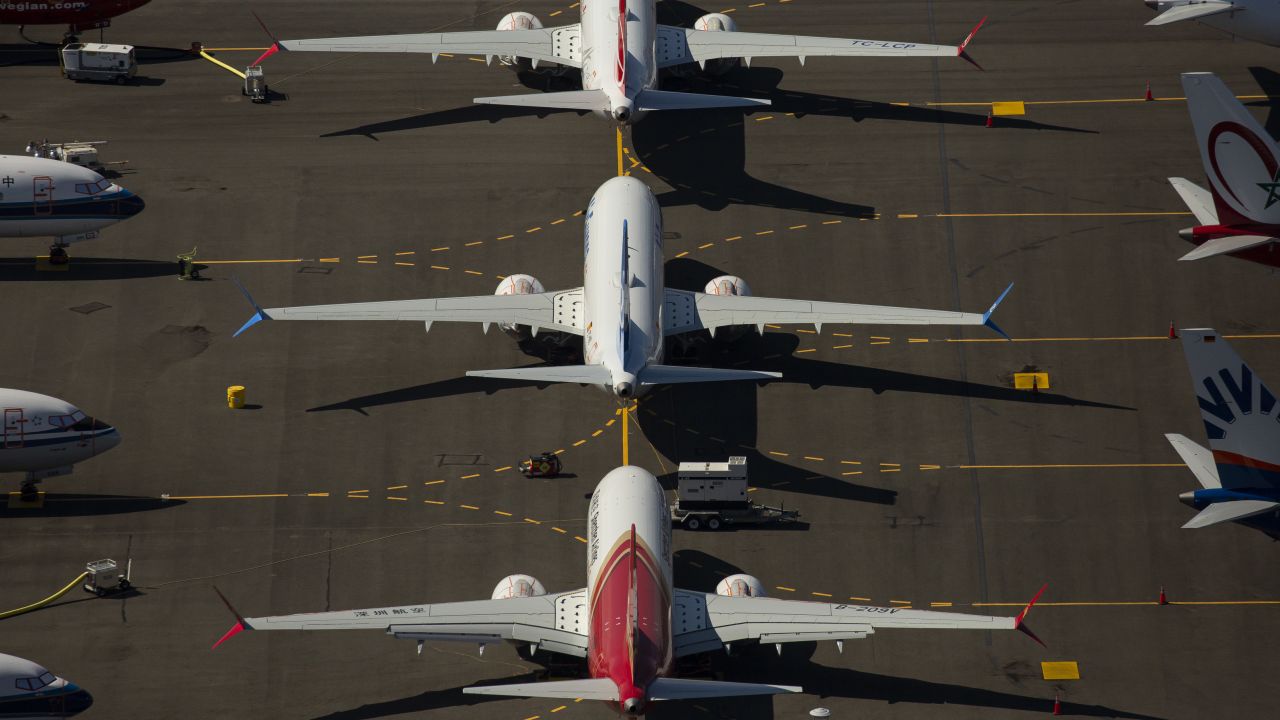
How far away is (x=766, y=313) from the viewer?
3511 inches

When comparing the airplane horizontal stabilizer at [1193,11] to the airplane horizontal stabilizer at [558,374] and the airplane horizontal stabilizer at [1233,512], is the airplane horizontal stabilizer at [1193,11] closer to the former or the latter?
the airplane horizontal stabilizer at [1233,512]

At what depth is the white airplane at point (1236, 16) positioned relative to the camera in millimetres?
104000

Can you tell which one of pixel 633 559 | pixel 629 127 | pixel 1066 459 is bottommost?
pixel 633 559

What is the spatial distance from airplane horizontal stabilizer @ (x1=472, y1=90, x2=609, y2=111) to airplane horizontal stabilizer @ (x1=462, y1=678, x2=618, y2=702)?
32.2 m

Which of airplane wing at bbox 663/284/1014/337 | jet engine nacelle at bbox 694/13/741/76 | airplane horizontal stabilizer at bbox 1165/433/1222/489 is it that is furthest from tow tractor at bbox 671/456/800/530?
jet engine nacelle at bbox 694/13/741/76

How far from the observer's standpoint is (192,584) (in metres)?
81.6

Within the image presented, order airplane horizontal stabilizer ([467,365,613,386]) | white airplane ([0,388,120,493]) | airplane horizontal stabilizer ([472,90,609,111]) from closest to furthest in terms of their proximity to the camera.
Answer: airplane horizontal stabilizer ([467,365,613,386])
white airplane ([0,388,120,493])
airplane horizontal stabilizer ([472,90,609,111])

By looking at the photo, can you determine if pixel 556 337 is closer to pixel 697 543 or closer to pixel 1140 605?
pixel 697 543

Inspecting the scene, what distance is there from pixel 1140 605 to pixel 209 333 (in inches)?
1734

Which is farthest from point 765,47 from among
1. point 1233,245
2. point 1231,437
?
point 1231,437

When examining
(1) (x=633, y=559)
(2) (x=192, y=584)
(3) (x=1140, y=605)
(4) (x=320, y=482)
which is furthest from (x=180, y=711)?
(3) (x=1140, y=605)

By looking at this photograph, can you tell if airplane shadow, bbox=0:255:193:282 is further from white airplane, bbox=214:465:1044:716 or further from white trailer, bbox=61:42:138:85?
white airplane, bbox=214:465:1044:716

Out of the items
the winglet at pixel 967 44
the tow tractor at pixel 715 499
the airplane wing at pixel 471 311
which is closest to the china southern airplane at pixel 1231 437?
the tow tractor at pixel 715 499

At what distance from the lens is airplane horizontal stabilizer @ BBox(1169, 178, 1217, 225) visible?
90.5 m
